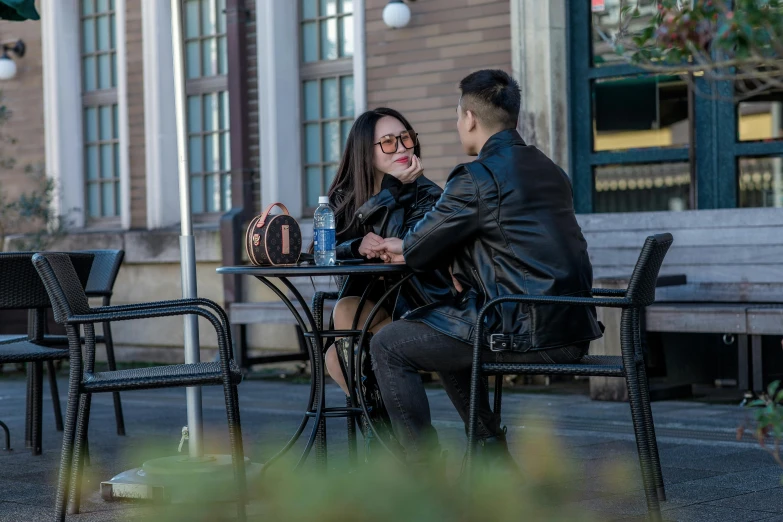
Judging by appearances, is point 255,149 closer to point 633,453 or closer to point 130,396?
point 130,396

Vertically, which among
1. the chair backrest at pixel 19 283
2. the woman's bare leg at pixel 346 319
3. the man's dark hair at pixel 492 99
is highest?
the man's dark hair at pixel 492 99

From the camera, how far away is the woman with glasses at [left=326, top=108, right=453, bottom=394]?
473 cm

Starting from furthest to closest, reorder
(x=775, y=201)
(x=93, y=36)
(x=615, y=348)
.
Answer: (x=93, y=36), (x=775, y=201), (x=615, y=348)

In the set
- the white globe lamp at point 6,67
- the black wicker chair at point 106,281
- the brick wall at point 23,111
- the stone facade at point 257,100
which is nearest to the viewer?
the black wicker chair at point 106,281

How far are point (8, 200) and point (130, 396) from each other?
493cm

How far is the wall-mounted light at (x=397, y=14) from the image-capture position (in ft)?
31.9

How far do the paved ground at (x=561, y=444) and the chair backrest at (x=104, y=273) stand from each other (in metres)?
0.75

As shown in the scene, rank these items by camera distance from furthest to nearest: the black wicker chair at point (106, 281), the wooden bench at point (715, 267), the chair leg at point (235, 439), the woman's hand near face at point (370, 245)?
1. the wooden bench at point (715, 267)
2. the black wicker chair at point (106, 281)
3. the woman's hand near face at point (370, 245)
4. the chair leg at point (235, 439)

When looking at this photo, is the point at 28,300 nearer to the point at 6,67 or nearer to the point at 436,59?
the point at 436,59

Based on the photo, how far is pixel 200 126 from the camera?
39.3 feet

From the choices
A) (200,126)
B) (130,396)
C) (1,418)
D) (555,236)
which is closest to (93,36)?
(200,126)

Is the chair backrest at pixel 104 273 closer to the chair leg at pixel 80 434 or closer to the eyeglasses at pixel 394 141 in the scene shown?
the eyeglasses at pixel 394 141

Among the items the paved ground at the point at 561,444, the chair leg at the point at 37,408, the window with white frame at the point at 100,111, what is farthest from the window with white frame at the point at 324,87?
the chair leg at the point at 37,408

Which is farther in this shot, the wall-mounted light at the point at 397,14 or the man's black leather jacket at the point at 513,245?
the wall-mounted light at the point at 397,14
